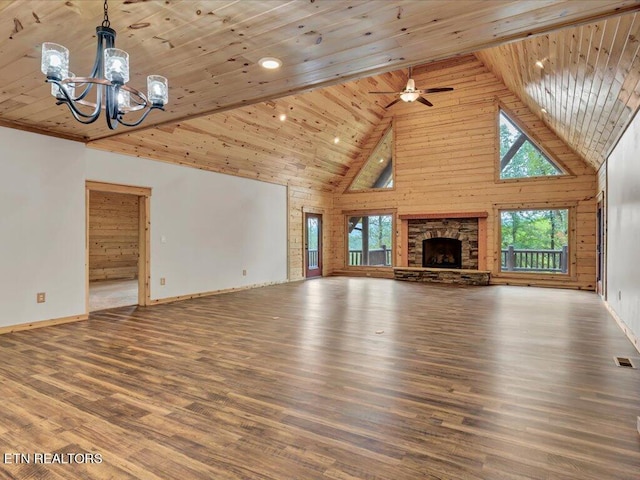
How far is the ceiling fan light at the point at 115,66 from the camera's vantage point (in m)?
2.26

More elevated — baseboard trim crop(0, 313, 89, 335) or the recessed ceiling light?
the recessed ceiling light

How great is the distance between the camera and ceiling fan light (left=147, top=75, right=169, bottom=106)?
2709 mm

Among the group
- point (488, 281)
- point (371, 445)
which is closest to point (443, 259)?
point (488, 281)

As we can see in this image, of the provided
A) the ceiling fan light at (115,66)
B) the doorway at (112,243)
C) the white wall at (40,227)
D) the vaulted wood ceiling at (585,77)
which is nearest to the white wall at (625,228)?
the vaulted wood ceiling at (585,77)

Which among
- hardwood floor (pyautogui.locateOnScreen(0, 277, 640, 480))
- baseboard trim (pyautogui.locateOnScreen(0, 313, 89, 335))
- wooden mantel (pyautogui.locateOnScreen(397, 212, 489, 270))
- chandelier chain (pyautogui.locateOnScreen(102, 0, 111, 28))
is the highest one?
chandelier chain (pyautogui.locateOnScreen(102, 0, 111, 28))

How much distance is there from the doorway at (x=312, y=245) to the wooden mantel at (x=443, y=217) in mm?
2207

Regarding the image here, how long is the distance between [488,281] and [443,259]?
1.27m

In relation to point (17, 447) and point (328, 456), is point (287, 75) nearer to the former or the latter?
point (328, 456)

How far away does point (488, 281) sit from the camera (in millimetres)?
8820

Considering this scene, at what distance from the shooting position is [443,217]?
9406 mm

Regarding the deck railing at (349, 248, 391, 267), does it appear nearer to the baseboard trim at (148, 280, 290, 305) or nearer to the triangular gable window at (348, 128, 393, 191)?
the triangular gable window at (348, 128, 393, 191)

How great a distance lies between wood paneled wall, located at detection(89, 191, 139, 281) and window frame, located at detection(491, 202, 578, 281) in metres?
8.83
